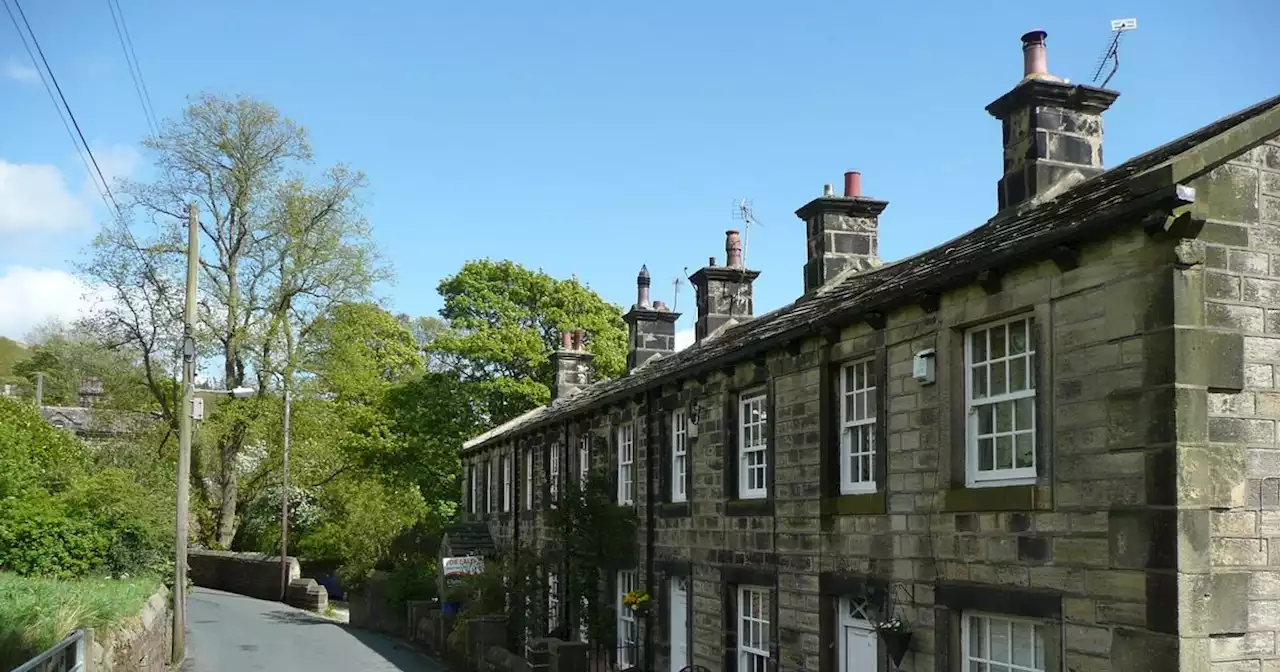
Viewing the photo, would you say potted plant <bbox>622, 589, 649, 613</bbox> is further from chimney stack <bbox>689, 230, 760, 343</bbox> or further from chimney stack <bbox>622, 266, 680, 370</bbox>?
chimney stack <bbox>622, 266, 680, 370</bbox>

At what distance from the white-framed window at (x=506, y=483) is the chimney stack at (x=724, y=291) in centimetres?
966

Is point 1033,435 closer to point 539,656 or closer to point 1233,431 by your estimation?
point 1233,431

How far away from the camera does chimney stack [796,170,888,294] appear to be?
16.1 metres

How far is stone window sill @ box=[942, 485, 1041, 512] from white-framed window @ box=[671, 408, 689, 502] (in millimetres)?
7339

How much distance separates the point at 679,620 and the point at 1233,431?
Result: 1014 centimetres

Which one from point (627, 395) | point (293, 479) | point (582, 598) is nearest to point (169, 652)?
point (582, 598)

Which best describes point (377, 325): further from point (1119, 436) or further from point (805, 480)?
point (1119, 436)

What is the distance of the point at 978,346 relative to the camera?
9898mm

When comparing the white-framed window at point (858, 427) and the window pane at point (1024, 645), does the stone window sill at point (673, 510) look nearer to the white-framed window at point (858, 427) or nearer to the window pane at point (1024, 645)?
the white-framed window at point (858, 427)

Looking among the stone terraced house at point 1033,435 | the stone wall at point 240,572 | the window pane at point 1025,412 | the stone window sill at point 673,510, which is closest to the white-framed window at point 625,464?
the stone window sill at point 673,510

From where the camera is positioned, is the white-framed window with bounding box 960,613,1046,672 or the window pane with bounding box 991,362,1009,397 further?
the window pane with bounding box 991,362,1009,397

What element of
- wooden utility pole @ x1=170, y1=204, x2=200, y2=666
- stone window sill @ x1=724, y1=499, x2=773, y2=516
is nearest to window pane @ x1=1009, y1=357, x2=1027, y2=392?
stone window sill @ x1=724, y1=499, x2=773, y2=516

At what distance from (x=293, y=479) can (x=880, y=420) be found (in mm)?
39815

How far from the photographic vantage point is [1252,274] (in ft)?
26.6
